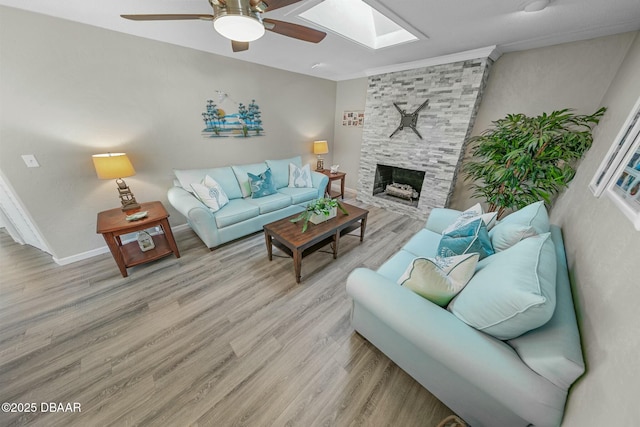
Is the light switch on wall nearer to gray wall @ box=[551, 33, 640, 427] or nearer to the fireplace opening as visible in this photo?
gray wall @ box=[551, 33, 640, 427]

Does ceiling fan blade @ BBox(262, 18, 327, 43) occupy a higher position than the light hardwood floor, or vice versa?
ceiling fan blade @ BBox(262, 18, 327, 43)

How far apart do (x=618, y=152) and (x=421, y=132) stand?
6.66ft

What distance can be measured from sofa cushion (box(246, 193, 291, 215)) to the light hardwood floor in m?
0.81

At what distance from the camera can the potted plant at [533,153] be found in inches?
72.7

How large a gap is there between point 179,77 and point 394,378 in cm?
363

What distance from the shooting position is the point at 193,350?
139cm

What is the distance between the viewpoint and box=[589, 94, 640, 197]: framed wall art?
113cm

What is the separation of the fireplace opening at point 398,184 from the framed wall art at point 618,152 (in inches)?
79.5

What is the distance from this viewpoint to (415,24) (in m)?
1.82

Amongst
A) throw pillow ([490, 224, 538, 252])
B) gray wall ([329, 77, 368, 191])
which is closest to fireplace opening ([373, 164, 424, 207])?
gray wall ([329, 77, 368, 191])

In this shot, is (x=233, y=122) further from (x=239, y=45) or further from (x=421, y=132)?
(x=421, y=132)

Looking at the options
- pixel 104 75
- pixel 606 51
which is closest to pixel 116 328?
pixel 104 75

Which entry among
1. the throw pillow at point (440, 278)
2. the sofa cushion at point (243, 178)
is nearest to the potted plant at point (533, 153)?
the throw pillow at point (440, 278)

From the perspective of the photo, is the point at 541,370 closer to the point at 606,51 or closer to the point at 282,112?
the point at 606,51
